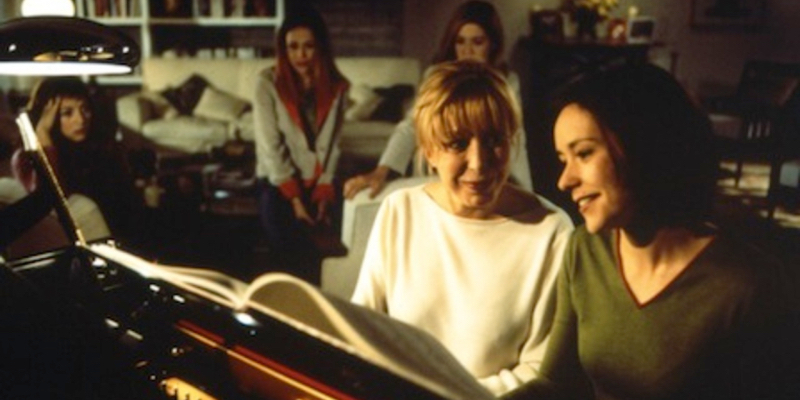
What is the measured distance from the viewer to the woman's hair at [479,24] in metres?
2.21

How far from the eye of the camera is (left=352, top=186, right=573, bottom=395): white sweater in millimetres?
1135

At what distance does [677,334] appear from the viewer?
92 centimetres

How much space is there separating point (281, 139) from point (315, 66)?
0.28 meters

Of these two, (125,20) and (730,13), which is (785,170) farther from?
(125,20)

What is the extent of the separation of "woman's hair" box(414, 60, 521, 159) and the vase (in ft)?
19.3

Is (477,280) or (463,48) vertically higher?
(463,48)

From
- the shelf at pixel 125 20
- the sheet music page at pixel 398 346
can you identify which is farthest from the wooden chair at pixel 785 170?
the shelf at pixel 125 20

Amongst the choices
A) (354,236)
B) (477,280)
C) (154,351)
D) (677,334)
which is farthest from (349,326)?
(354,236)

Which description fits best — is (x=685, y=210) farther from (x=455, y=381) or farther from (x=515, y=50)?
(x=515, y=50)

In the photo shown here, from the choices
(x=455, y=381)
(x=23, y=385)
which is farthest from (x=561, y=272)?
(x=23, y=385)

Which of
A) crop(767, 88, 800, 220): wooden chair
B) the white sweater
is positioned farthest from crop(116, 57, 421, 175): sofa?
the white sweater

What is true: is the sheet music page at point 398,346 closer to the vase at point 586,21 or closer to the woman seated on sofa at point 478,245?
the woman seated on sofa at point 478,245

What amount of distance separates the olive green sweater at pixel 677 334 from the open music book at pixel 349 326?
443 mm

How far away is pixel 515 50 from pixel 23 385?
678 centimetres
